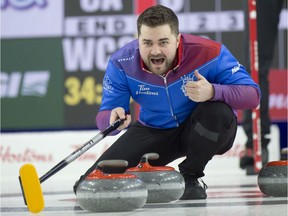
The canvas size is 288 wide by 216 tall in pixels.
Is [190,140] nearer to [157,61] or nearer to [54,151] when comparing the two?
→ [157,61]

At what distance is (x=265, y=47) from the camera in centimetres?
501

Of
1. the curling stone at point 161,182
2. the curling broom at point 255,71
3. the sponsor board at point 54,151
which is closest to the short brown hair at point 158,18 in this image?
the curling stone at point 161,182

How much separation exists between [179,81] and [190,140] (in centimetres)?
24

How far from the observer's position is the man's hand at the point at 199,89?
285 centimetres

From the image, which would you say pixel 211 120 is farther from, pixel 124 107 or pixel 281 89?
pixel 281 89

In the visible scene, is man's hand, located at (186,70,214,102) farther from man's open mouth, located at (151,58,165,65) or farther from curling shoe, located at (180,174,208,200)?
curling shoe, located at (180,174,208,200)

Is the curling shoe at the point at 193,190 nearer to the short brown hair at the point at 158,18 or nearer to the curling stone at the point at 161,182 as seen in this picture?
the curling stone at the point at 161,182

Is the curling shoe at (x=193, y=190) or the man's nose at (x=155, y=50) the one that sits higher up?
the man's nose at (x=155, y=50)

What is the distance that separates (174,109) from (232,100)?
0.30 m

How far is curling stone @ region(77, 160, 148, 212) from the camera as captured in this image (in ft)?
8.02

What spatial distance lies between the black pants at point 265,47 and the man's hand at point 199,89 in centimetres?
212

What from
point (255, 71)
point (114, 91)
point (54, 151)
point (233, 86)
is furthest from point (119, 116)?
point (54, 151)

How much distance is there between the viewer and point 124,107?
3.23m

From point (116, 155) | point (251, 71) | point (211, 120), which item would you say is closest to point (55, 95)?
point (251, 71)
